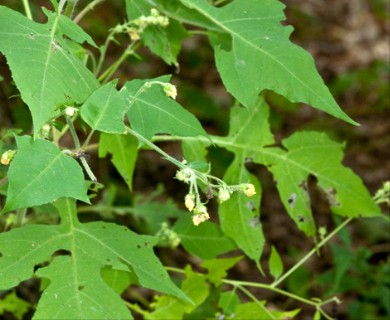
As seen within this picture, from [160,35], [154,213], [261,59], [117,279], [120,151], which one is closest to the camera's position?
[261,59]

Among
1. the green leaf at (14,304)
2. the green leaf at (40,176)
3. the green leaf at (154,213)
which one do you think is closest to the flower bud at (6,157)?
the green leaf at (40,176)

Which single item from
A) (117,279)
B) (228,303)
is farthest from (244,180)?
(117,279)

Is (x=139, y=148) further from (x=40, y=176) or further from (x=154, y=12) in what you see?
(x=40, y=176)

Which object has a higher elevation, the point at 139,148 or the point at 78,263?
the point at 139,148

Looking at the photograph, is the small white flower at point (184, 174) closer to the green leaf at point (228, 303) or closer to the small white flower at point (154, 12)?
the small white flower at point (154, 12)

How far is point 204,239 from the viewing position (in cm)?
282

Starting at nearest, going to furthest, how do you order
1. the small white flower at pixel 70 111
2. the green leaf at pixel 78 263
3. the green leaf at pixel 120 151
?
the small white flower at pixel 70 111, the green leaf at pixel 78 263, the green leaf at pixel 120 151

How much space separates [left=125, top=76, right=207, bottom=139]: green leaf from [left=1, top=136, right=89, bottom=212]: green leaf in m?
0.33

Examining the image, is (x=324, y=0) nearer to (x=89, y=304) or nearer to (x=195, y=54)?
(x=195, y=54)

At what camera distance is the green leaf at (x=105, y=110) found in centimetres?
182

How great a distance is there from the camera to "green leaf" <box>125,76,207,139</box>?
2053 mm

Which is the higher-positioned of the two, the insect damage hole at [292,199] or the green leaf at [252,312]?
the insect damage hole at [292,199]

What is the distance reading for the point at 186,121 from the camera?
2062 mm

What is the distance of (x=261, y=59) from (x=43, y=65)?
0.77 meters
